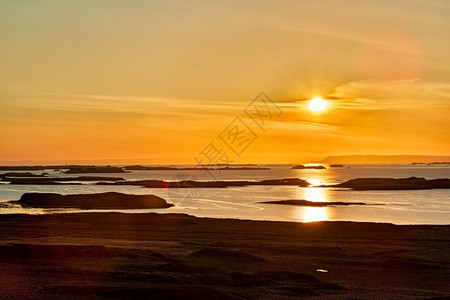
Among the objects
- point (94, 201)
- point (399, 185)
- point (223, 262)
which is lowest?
point (223, 262)

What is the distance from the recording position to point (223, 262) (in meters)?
22.0

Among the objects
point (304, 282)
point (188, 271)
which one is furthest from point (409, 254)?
point (188, 271)

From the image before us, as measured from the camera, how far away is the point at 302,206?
61.1m

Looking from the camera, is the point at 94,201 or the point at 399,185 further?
the point at 399,185

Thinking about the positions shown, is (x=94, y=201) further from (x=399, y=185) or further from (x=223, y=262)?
(x=399, y=185)

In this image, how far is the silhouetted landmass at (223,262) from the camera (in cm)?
1689

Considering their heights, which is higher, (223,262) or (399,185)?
(399,185)

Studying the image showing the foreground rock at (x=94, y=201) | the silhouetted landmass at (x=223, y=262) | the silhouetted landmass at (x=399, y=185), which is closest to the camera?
the silhouetted landmass at (x=223, y=262)

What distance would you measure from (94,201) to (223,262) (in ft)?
132

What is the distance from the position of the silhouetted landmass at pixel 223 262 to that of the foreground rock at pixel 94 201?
2284cm

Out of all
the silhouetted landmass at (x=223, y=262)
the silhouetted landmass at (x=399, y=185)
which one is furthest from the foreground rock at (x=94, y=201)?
the silhouetted landmass at (x=399, y=185)

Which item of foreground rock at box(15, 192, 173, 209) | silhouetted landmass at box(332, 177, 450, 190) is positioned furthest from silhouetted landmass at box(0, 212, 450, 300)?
silhouetted landmass at box(332, 177, 450, 190)

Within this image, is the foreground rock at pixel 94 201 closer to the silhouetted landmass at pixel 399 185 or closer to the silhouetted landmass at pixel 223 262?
the silhouetted landmass at pixel 223 262

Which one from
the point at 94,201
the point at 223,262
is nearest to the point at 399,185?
the point at 94,201
